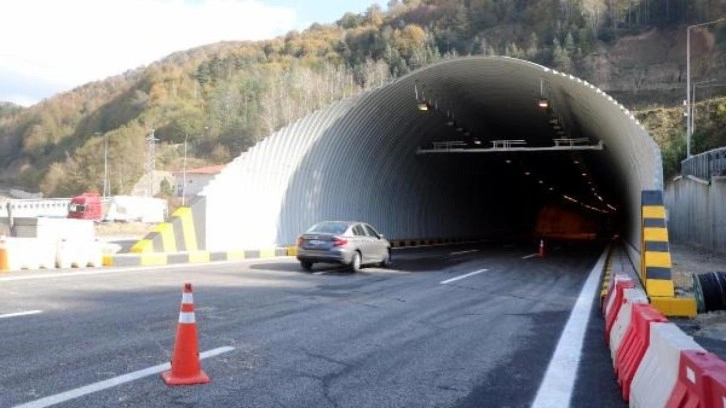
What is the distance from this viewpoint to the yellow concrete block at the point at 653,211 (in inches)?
542

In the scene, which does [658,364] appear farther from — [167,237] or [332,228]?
[167,237]

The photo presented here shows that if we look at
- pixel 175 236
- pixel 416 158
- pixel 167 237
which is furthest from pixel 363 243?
pixel 416 158

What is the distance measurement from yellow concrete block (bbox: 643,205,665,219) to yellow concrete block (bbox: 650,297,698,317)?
2.77 meters

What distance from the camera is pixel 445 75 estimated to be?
85.5ft

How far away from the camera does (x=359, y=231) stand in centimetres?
1997

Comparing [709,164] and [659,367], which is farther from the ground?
[709,164]

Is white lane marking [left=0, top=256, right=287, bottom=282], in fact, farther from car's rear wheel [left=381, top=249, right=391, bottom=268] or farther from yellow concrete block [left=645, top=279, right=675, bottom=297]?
yellow concrete block [left=645, top=279, right=675, bottom=297]

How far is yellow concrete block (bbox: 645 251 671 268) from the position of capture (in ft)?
40.4

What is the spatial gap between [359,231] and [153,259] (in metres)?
5.80

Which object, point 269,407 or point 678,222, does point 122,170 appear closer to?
point 678,222

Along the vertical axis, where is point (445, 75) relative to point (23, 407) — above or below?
above

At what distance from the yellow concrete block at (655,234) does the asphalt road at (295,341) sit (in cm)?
172

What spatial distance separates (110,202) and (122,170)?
3636 cm

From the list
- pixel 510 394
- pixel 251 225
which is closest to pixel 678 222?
pixel 251 225
